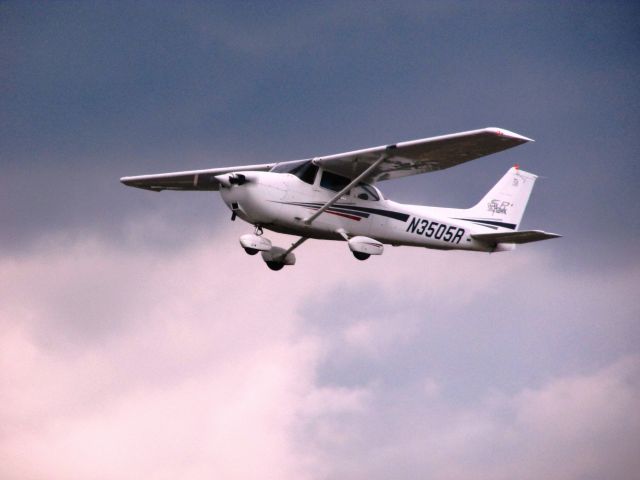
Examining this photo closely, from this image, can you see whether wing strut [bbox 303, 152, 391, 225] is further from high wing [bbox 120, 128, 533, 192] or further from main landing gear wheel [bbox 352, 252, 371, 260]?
main landing gear wheel [bbox 352, 252, 371, 260]

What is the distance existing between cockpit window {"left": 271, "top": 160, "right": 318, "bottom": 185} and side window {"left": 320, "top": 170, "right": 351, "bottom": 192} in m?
0.25

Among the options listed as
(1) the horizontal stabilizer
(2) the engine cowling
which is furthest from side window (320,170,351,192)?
(1) the horizontal stabilizer

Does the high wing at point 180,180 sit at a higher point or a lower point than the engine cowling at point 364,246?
higher

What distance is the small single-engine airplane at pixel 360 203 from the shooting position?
1035 inches

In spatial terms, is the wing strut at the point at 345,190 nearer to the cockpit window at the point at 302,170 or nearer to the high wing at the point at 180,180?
the cockpit window at the point at 302,170

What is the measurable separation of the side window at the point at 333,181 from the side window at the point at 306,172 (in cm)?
23

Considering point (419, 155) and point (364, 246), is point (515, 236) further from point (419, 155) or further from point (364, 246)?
point (364, 246)

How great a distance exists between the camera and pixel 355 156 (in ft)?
88.5

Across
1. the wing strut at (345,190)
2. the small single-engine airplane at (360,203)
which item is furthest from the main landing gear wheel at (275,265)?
the wing strut at (345,190)

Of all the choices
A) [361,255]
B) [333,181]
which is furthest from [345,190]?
[361,255]

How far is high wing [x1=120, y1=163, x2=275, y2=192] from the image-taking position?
101ft

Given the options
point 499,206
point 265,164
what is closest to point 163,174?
point 265,164

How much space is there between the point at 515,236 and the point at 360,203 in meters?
3.74

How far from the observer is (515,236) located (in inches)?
1129
